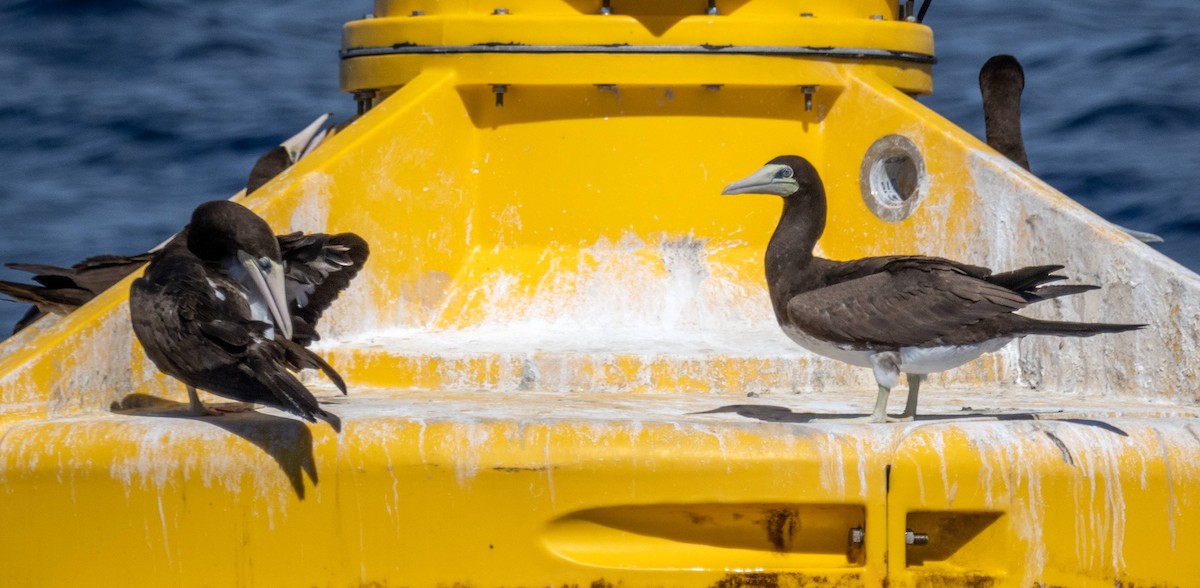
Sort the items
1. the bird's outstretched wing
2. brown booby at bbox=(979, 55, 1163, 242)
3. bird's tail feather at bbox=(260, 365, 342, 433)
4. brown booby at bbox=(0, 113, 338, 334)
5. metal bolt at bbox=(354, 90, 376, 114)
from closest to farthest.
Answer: bird's tail feather at bbox=(260, 365, 342, 433), the bird's outstretched wing, brown booby at bbox=(0, 113, 338, 334), metal bolt at bbox=(354, 90, 376, 114), brown booby at bbox=(979, 55, 1163, 242)

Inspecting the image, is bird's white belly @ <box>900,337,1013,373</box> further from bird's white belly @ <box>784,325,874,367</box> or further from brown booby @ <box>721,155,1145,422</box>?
bird's white belly @ <box>784,325,874,367</box>

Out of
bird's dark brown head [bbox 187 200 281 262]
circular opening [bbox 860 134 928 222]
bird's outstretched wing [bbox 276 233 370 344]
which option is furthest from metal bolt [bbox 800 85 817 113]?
bird's dark brown head [bbox 187 200 281 262]

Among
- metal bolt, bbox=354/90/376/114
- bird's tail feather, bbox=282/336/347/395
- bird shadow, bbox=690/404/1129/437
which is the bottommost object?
bird shadow, bbox=690/404/1129/437

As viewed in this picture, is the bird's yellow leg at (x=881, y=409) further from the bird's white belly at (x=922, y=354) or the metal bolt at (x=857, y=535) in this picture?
the metal bolt at (x=857, y=535)

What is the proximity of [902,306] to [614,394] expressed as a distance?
1.21 m

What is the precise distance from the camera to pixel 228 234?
5.30 m

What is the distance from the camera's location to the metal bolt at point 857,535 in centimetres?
459

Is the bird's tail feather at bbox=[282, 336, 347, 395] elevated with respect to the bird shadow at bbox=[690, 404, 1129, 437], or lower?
elevated

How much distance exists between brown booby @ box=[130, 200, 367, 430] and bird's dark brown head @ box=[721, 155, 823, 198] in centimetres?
137

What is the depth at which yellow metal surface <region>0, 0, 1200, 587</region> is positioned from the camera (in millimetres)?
4586

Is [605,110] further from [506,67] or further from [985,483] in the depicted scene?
[985,483]

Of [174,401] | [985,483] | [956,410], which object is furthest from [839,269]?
[174,401]

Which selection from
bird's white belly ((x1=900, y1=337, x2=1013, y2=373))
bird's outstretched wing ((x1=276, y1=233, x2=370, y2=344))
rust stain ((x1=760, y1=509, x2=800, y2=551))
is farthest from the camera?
bird's outstretched wing ((x1=276, y1=233, x2=370, y2=344))

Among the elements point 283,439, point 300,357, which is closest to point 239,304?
point 300,357
